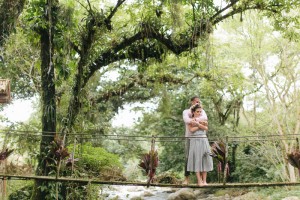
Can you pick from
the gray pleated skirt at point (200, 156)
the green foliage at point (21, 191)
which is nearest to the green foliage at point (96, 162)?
the green foliage at point (21, 191)

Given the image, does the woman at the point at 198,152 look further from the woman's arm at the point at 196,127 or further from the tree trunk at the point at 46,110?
the tree trunk at the point at 46,110

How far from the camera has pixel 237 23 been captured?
10.1m

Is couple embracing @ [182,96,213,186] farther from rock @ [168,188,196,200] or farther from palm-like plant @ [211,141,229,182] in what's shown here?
rock @ [168,188,196,200]

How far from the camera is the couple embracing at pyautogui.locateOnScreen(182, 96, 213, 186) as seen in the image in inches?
178

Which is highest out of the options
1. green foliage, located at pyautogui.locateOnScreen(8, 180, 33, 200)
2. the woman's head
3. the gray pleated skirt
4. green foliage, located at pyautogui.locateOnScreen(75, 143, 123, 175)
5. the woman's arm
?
the woman's head

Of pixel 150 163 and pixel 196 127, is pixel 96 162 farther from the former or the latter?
pixel 196 127

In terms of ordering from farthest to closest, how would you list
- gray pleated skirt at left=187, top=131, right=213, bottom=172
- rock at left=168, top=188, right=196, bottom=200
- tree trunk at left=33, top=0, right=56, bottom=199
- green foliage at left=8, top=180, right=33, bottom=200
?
rock at left=168, top=188, right=196, bottom=200
green foliage at left=8, top=180, right=33, bottom=200
tree trunk at left=33, top=0, right=56, bottom=199
gray pleated skirt at left=187, top=131, right=213, bottom=172

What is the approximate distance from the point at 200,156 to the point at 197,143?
173 millimetres

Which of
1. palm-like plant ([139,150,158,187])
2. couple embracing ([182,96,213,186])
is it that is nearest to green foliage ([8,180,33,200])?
palm-like plant ([139,150,158,187])

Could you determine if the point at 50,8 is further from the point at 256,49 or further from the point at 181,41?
the point at 256,49

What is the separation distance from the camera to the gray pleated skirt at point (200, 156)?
4590 mm

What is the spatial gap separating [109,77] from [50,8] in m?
7.07

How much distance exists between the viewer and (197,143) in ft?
15.2

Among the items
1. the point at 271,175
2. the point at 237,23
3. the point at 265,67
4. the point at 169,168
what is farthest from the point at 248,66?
the point at 169,168
